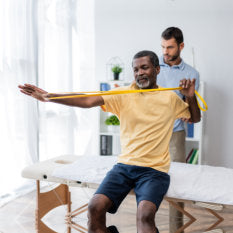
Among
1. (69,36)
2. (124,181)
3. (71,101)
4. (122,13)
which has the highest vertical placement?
(122,13)

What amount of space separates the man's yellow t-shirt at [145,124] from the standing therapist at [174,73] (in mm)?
409

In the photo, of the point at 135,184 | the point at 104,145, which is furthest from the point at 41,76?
the point at 135,184

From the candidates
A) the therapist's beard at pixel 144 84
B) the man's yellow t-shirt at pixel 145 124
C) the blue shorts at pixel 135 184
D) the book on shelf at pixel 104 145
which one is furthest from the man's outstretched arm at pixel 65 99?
the book on shelf at pixel 104 145

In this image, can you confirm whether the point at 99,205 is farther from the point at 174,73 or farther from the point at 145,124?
the point at 174,73

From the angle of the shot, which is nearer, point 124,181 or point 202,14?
point 124,181

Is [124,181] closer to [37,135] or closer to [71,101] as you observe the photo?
[71,101]

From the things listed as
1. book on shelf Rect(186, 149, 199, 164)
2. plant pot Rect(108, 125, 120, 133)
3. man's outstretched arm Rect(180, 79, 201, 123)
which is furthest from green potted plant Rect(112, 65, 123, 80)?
man's outstretched arm Rect(180, 79, 201, 123)

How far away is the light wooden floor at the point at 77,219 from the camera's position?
2.03 metres

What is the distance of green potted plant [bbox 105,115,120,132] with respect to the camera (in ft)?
10.0

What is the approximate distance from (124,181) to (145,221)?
0.24 m

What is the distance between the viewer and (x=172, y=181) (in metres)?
1.55

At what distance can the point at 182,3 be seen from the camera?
295cm

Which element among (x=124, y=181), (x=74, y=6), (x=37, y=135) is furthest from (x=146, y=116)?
(x=74, y=6)

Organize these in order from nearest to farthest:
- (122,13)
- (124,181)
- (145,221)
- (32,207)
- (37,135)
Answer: (145,221) → (124,181) → (32,207) → (37,135) → (122,13)
